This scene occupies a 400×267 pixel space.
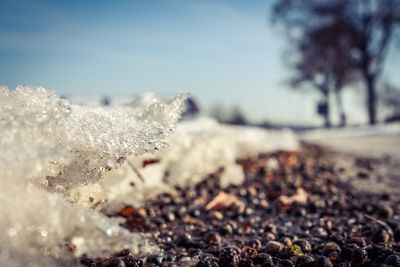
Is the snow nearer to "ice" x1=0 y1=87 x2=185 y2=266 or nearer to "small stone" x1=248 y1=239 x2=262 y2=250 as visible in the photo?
"small stone" x1=248 y1=239 x2=262 y2=250

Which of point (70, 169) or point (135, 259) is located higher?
point (70, 169)

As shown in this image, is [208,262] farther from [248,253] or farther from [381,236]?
[381,236]

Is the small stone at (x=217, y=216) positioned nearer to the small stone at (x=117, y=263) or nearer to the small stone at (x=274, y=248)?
the small stone at (x=274, y=248)

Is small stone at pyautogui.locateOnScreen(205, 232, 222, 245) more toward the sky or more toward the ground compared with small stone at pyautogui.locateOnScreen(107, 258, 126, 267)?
more toward the ground

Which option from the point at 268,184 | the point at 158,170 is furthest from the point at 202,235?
the point at 268,184

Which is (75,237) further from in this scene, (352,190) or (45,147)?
(352,190)

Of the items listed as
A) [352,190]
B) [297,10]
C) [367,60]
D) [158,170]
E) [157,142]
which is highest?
[297,10]

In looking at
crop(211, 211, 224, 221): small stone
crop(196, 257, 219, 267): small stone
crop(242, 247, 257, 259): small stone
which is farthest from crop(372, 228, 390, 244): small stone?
crop(211, 211, 224, 221): small stone
